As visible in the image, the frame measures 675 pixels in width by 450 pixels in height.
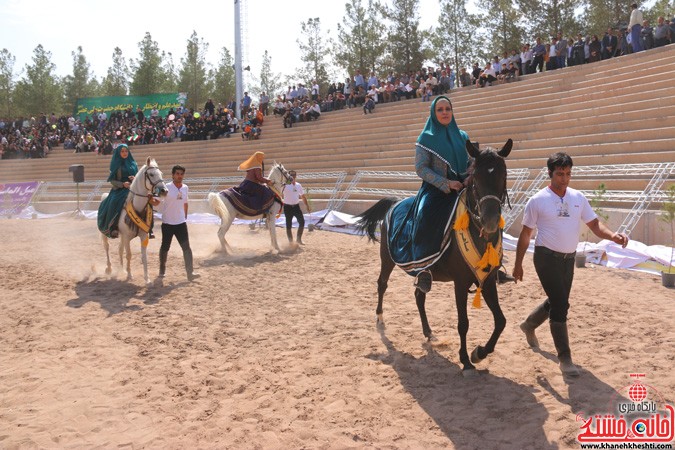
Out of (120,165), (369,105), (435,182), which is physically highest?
(369,105)

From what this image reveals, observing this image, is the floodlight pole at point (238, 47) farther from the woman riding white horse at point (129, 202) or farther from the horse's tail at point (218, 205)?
the woman riding white horse at point (129, 202)

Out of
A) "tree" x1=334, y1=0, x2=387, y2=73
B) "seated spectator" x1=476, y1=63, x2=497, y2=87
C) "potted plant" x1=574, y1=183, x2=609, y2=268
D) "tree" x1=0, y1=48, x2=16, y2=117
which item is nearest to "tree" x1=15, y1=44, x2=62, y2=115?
"tree" x1=0, y1=48, x2=16, y2=117

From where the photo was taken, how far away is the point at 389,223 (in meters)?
6.32

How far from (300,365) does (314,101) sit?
83.3ft

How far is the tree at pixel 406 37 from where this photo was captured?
4481 centimetres

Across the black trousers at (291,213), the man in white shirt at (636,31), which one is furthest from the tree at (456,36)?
the black trousers at (291,213)

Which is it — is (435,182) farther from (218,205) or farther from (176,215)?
(218,205)

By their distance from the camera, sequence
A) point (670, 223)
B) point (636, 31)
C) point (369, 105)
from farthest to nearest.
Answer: point (369, 105) → point (636, 31) → point (670, 223)

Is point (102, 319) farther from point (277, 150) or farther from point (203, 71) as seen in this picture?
point (203, 71)

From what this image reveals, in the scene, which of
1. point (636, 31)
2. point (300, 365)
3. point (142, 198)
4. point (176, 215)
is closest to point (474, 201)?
point (300, 365)

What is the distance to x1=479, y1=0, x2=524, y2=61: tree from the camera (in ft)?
130

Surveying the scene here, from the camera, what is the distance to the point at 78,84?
60844 millimetres

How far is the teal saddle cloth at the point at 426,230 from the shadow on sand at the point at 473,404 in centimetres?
96

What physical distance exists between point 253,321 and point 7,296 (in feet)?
14.6
